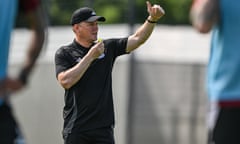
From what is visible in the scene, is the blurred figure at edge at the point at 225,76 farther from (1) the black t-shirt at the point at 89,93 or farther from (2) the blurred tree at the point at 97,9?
A: (2) the blurred tree at the point at 97,9

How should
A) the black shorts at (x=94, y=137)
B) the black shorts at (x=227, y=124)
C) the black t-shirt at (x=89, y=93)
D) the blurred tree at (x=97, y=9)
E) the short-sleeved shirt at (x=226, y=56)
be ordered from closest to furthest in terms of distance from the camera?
the short-sleeved shirt at (x=226, y=56) → the black shorts at (x=227, y=124) → the black t-shirt at (x=89, y=93) → the black shorts at (x=94, y=137) → the blurred tree at (x=97, y=9)

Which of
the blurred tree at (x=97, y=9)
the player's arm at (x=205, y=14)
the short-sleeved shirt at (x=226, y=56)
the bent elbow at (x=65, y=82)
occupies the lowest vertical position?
the blurred tree at (x=97, y=9)

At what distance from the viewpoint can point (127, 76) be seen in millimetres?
13953

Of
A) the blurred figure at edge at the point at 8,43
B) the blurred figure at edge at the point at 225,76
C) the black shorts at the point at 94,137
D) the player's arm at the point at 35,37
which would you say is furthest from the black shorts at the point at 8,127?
the black shorts at the point at 94,137

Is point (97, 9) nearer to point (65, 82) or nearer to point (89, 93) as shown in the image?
point (89, 93)

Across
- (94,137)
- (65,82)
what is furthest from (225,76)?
(94,137)

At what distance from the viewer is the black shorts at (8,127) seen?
18.5 ft

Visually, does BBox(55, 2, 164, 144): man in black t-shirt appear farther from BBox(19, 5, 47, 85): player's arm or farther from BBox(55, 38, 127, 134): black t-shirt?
BBox(19, 5, 47, 85): player's arm

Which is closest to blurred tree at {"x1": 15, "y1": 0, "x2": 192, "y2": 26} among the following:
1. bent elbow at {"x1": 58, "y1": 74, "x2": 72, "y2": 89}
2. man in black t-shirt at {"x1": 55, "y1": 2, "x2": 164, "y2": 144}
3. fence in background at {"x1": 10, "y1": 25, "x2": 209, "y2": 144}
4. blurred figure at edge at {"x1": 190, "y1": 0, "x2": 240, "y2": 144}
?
fence in background at {"x1": 10, "y1": 25, "x2": 209, "y2": 144}

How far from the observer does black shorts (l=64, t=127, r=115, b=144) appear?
7.95 m

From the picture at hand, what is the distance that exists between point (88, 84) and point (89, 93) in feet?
0.24

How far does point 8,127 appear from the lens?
18.6ft

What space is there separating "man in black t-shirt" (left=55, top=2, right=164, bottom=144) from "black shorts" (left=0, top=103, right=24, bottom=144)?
1989mm

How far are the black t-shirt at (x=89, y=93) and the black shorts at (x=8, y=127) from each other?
2121 mm
